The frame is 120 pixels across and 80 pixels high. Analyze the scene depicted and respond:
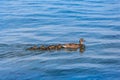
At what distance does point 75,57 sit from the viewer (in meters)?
19.6

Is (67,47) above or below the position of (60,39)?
below

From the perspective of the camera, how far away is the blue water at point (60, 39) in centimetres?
1758

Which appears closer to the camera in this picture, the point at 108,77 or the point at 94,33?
the point at 108,77

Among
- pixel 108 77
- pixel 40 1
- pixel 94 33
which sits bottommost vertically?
pixel 108 77

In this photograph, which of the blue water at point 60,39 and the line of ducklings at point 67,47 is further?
the line of ducklings at point 67,47

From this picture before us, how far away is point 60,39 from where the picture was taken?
23281 mm

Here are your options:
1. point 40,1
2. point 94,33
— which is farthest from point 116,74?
point 40,1

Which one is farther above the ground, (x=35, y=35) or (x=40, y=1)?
(x=40, y=1)

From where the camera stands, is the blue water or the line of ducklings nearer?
the blue water

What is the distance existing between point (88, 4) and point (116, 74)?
21960 millimetres

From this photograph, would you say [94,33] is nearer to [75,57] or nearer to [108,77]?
[75,57]

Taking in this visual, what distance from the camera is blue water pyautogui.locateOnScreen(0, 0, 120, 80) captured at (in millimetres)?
17578

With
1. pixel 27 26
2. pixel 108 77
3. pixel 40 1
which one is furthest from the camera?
pixel 40 1

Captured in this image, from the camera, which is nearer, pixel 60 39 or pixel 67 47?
pixel 67 47
